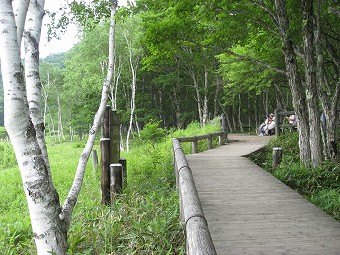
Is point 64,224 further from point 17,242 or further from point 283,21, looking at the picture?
point 283,21

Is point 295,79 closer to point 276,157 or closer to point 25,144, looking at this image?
point 276,157

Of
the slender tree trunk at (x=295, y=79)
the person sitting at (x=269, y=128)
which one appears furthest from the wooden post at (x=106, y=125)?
the person sitting at (x=269, y=128)

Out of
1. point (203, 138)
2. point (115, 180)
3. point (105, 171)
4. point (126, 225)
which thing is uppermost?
point (203, 138)

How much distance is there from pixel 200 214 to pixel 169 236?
6.61ft

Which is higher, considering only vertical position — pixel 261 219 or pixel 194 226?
pixel 194 226

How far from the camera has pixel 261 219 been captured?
169 inches

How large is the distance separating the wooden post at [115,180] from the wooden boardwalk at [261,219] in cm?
150

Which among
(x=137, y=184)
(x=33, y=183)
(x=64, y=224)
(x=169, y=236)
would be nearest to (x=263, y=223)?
(x=169, y=236)

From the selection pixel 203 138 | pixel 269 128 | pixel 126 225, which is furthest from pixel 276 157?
pixel 269 128

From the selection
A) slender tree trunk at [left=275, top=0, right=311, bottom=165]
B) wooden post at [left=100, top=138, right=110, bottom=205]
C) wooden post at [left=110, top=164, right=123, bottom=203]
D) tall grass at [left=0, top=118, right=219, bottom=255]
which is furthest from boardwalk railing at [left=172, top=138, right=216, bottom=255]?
slender tree trunk at [left=275, top=0, right=311, bottom=165]

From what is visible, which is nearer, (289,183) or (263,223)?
(263,223)

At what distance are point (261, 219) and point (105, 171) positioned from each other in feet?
11.0

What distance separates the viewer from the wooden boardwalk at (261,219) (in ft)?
11.4

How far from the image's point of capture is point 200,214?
2461mm
